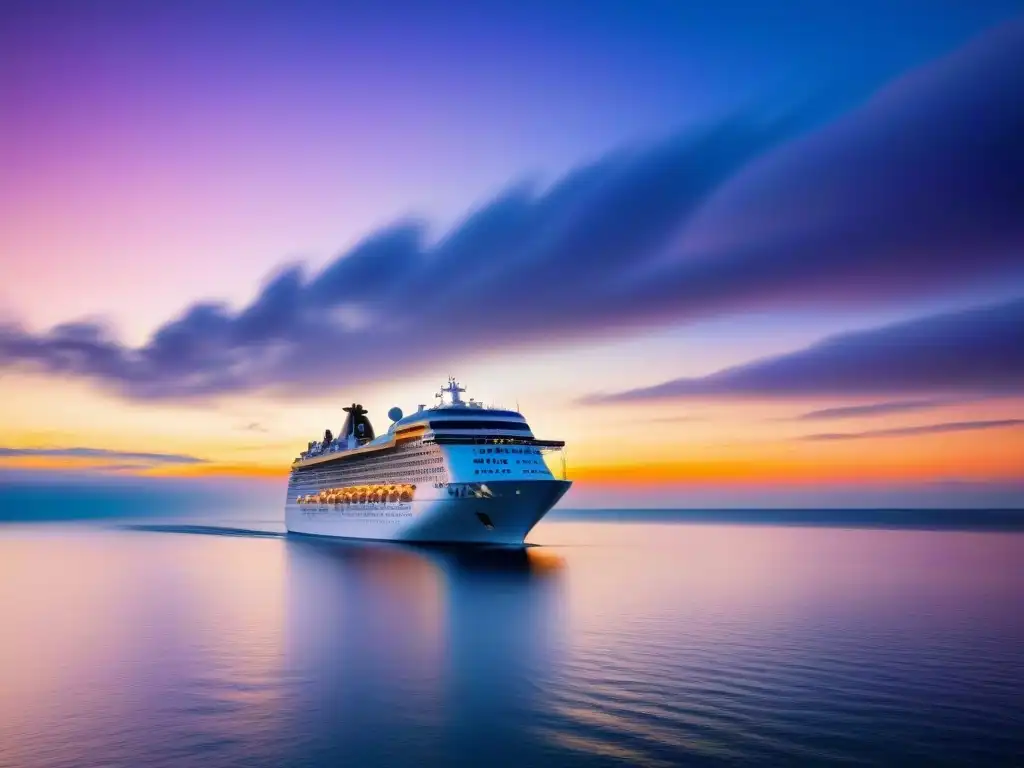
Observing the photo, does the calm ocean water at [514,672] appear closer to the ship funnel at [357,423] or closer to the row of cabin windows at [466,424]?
the row of cabin windows at [466,424]

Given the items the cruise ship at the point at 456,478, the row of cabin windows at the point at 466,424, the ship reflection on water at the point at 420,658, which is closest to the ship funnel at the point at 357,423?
the cruise ship at the point at 456,478

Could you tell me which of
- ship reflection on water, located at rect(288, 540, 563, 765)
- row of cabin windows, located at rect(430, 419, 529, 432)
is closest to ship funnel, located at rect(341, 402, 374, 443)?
row of cabin windows, located at rect(430, 419, 529, 432)

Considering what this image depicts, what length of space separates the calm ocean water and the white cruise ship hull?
16.2 m

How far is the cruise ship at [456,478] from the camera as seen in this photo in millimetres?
85125

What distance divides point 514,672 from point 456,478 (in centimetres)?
5612

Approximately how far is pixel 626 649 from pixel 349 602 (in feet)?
77.9

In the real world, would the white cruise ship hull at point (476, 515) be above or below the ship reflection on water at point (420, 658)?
above

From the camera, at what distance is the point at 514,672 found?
31469mm

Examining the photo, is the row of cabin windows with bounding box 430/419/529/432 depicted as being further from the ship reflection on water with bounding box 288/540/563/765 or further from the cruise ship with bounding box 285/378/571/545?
the ship reflection on water with bounding box 288/540/563/765

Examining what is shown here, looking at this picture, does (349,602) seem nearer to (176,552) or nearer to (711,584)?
(711,584)

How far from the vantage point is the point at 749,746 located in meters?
21.2

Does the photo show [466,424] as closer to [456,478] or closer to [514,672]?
[456,478]

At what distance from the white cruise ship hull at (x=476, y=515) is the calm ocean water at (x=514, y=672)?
16.2 meters

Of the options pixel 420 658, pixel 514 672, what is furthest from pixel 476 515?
pixel 514 672
